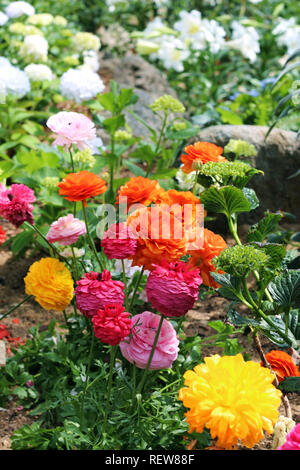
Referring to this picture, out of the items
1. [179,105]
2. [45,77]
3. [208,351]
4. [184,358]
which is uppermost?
[179,105]

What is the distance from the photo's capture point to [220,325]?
1.81m

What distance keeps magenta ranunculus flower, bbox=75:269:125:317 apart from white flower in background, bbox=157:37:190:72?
303 cm

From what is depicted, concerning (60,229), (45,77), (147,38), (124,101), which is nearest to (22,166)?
(124,101)

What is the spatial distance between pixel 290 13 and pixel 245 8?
434 millimetres

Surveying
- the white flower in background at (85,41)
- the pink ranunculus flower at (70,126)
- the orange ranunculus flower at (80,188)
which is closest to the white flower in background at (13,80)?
the white flower in background at (85,41)

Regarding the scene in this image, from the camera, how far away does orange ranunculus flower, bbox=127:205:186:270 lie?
1.34 metres

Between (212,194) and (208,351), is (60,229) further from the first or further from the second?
(208,351)

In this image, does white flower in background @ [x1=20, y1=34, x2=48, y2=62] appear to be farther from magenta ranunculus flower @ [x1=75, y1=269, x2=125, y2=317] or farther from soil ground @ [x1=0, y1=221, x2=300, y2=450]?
magenta ranunculus flower @ [x1=75, y1=269, x2=125, y2=317]

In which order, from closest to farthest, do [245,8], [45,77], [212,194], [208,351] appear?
1. [212,194]
2. [208,351]
3. [45,77]
4. [245,8]

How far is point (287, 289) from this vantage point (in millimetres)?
1430

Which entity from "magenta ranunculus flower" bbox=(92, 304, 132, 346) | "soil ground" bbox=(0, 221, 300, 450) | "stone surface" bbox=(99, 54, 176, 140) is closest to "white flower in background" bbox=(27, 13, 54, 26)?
"stone surface" bbox=(99, 54, 176, 140)

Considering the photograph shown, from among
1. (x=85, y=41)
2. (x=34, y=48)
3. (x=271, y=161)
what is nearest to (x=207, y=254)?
(x=271, y=161)

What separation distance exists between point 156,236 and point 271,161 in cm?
157

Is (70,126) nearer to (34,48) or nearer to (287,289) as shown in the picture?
(287,289)
